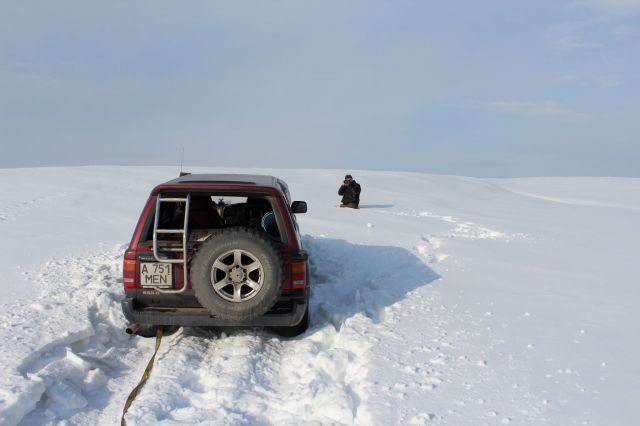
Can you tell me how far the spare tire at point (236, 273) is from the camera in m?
4.48

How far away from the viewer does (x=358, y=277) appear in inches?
291

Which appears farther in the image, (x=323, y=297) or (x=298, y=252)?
(x=323, y=297)

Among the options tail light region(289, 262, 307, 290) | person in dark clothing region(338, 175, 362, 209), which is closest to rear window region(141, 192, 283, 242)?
tail light region(289, 262, 307, 290)

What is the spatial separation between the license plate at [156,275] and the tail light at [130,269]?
8cm

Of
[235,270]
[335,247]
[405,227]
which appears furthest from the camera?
[405,227]

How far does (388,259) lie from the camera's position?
8.16 meters

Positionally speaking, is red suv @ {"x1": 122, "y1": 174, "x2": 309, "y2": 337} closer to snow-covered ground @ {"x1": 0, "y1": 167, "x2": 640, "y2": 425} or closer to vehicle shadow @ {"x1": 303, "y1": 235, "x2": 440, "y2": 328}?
snow-covered ground @ {"x1": 0, "y1": 167, "x2": 640, "y2": 425}

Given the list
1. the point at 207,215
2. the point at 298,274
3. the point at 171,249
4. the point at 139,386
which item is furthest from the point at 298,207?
the point at 139,386

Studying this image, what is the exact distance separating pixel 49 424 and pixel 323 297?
342 centimetres

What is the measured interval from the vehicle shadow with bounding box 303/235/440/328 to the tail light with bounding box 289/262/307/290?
0.87 metres

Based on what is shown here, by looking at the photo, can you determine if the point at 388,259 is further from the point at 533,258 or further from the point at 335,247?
the point at 533,258

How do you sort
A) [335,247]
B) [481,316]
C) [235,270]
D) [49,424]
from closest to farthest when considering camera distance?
[49,424], [235,270], [481,316], [335,247]

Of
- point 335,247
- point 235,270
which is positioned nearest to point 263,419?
point 235,270

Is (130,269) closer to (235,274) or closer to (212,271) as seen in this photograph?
(212,271)
